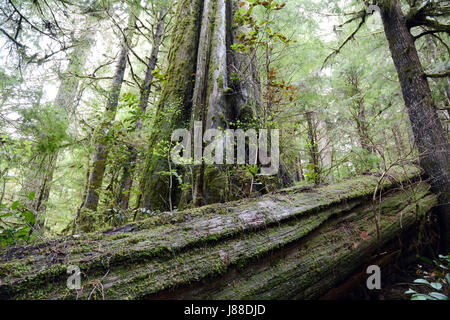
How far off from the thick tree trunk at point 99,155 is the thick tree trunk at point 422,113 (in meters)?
6.32

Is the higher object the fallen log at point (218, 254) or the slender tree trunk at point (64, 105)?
the slender tree trunk at point (64, 105)

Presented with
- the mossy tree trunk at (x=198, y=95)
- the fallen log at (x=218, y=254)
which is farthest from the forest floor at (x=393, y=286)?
the mossy tree trunk at (x=198, y=95)

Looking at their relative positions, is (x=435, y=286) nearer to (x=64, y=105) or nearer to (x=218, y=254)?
(x=218, y=254)

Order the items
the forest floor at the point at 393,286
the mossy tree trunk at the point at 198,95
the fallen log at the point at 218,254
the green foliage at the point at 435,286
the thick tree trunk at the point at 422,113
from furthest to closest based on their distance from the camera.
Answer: the thick tree trunk at the point at 422,113, the mossy tree trunk at the point at 198,95, the forest floor at the point at 393,286, the green foliage at the point at 435,286, the fallen log at the point at 218,254

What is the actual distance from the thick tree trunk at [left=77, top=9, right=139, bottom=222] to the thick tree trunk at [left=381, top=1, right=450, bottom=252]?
632cm

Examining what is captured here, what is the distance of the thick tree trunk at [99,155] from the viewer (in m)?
4.42

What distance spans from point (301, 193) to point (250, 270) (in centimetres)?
149

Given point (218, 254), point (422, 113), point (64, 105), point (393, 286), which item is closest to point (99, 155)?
point (64, 105)

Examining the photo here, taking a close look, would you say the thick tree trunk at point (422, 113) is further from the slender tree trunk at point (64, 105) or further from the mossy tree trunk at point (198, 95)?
the slender tree trunk at point (64, 105)

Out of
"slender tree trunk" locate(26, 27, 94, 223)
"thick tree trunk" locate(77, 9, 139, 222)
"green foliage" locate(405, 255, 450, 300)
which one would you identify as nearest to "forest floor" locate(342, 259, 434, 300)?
"green foliage" locate(405, 255, 450, 300)

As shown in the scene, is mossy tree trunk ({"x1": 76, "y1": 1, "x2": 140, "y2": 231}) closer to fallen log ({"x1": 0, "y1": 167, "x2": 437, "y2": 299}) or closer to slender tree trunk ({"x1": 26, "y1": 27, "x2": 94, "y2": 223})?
slender tree trunk ({"x1": 26, "y1": 27, "x2": 94, "y2": 223})

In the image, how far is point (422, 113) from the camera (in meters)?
4.69

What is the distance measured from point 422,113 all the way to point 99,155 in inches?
308

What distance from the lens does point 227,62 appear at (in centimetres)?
504
